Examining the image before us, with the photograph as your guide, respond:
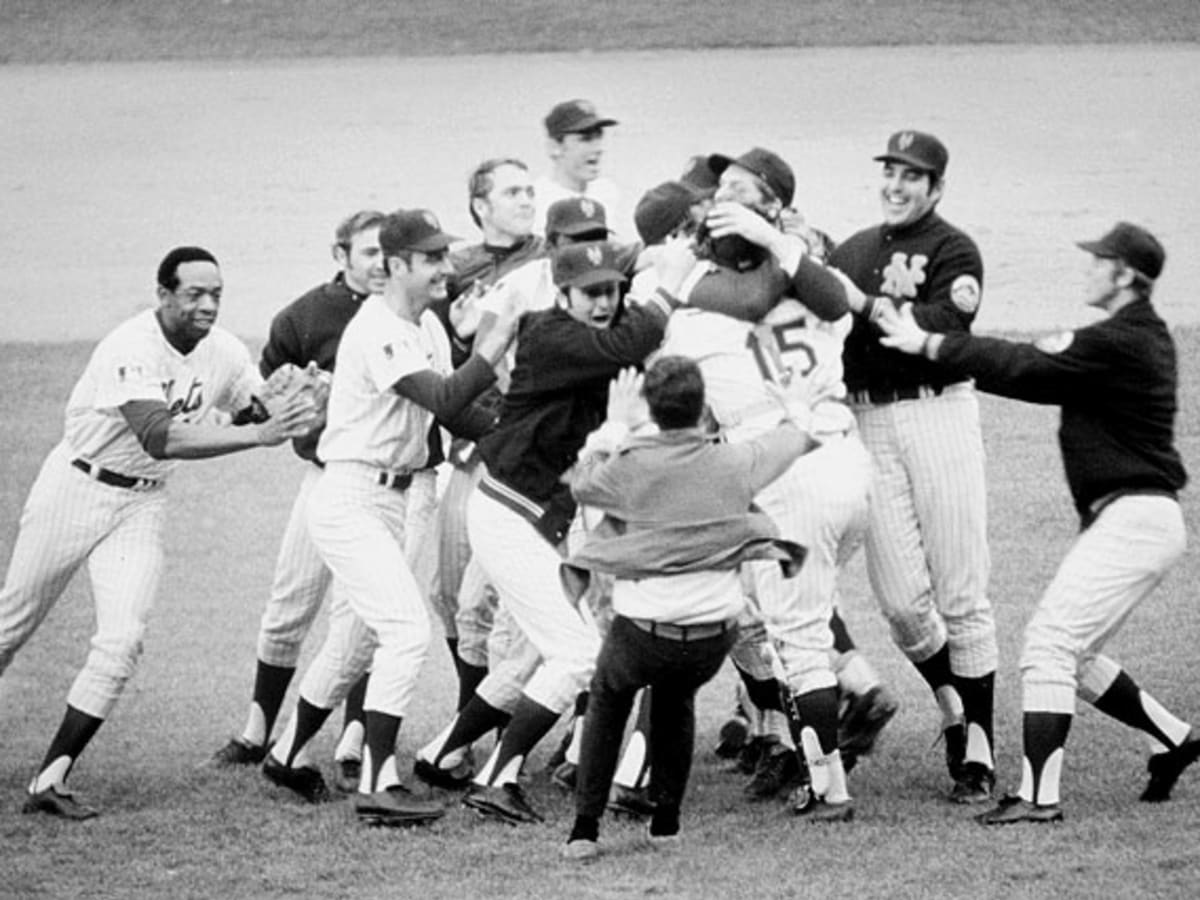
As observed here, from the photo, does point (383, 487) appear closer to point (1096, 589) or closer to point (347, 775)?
point (347, 775)

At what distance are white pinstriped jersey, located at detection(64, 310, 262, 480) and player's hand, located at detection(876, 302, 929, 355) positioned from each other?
2.29m

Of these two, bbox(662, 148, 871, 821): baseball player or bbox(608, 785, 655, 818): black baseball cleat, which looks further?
bbox(608, 785, 655, 818): black baseball cleat

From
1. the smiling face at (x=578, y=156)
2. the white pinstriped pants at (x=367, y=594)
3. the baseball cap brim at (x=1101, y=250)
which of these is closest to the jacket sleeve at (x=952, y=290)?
the baseball cap brim at (x=1101, y=250)

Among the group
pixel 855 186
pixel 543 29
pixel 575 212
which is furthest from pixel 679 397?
pixel 543 29

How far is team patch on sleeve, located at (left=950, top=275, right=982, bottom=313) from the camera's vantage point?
7199 mm

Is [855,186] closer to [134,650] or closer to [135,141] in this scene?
[135,141]

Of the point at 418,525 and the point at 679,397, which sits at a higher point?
the point at 679,397

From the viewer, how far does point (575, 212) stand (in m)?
7.06

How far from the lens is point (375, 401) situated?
727cm

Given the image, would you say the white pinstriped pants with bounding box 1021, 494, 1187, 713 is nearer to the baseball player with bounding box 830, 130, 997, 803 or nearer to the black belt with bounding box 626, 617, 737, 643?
the baseball player with bounding box 830, 130, 997, 803

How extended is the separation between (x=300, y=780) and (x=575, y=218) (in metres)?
2.05

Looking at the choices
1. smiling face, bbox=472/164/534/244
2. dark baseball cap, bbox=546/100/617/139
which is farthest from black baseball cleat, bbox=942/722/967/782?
dark baseball cap, bbox=546/100/617/139

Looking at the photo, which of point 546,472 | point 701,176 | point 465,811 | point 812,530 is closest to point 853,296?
point 812,530

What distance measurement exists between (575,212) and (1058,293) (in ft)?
26.5
